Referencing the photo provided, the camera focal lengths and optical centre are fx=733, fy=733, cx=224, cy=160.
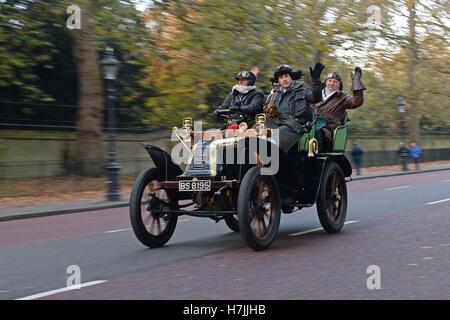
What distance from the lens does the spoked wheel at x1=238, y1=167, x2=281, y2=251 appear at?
9094mm

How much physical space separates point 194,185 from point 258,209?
89 cm

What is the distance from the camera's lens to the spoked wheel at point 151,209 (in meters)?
9.70

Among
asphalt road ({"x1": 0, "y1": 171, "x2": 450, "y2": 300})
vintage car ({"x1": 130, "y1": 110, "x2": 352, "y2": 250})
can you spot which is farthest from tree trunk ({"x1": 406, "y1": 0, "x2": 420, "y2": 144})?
vintage car ({"x1": 130, "y1": 110, "x2": 352, "y2": 250})

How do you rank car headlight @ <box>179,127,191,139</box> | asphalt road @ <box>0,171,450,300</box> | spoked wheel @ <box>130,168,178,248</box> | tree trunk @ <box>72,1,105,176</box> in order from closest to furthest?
asphalt road @ <box>0,171,450,300</box> → spoked wheel @ <box>130,168,178,248</box> → car headlight @ <box>179,127,191,139</box> → tree trunk @ <box>72,1,105,176</box>

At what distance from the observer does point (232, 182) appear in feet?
31.1

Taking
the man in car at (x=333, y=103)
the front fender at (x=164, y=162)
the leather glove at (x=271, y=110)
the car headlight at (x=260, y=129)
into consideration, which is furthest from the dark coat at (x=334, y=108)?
the front fender at (x=164, y=162)

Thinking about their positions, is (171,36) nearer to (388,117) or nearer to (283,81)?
(283,81)

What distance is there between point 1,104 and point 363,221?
1769 cm

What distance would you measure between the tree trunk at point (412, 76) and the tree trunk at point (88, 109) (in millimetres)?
A: 20150

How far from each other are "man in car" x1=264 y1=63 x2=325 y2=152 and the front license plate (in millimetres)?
1409

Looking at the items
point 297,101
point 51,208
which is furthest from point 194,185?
point 51,208

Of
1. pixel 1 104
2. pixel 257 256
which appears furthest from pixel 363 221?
pixel 1 104

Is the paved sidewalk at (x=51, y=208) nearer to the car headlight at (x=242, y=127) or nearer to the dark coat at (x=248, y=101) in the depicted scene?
the dark coat at (x=248, y=101)

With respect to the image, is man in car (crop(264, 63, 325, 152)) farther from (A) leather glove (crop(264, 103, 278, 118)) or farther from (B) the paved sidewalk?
(B) the paved sidewalk
